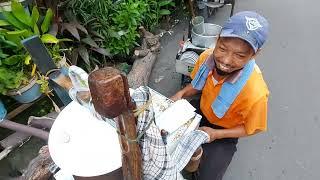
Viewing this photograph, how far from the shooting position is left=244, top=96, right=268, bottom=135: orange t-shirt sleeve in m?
1.58

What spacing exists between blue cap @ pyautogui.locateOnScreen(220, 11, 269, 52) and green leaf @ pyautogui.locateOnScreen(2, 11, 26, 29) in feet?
5.44

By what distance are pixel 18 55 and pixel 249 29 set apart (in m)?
1.73

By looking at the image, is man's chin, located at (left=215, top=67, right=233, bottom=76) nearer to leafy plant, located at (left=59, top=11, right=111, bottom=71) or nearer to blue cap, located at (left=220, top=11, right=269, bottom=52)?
blue cap, located at (left=220, top=11, right=269, bottom=52)

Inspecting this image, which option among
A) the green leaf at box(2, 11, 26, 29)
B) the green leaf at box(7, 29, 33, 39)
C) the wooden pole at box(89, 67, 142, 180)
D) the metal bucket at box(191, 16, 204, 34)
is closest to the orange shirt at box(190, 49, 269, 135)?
the wooden pole at box(89, 67, 142, 180)

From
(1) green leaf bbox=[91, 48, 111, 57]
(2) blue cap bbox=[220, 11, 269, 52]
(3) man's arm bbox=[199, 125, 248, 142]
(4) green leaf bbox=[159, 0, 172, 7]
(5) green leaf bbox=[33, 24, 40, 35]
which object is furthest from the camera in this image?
(4) green leaf bbox=[159, 0, 172, 7]

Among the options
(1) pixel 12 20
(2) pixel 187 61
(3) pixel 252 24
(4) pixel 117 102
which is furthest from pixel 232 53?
(1) pixel 12 20

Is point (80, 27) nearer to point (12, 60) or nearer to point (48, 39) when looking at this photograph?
point (48, 39)

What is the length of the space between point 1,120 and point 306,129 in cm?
241

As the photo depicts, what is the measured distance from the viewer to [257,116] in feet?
5.25

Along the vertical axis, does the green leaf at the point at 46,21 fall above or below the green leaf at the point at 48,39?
above

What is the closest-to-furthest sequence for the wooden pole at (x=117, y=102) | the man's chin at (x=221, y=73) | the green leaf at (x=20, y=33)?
the wooden pole at (x=117, y=102) < the man's chin at (x=221, y=73) < the green leaf at (x=20, y=33)

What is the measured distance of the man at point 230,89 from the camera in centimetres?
140

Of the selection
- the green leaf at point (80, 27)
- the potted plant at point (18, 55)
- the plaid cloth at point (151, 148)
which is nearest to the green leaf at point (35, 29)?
the potted plant at point (18, 55)

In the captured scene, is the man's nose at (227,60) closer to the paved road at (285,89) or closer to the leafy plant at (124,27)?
the paved road at (285,89)
